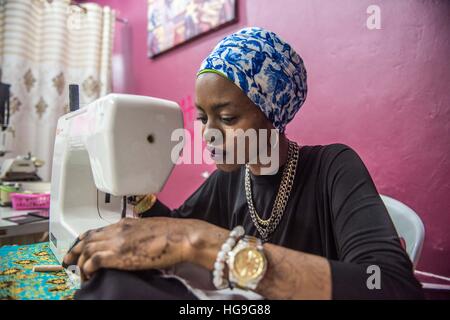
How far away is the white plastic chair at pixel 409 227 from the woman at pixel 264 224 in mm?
188

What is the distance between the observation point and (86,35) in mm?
2129

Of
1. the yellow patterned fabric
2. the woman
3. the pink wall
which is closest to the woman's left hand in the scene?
the woman

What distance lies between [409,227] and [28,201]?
135cm

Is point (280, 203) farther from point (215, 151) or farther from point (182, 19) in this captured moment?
point (182, 19)

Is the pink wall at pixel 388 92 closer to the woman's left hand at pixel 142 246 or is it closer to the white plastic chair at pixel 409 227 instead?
the white plastic chair at pixel 409 227

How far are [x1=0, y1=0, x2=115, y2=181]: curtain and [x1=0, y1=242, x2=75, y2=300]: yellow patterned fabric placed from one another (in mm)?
1381

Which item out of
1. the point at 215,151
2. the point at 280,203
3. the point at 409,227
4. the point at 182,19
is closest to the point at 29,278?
the point at 215,151

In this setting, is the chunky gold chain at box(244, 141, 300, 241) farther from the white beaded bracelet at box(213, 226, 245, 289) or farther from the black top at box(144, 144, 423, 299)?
the white beaded bracelet at box(213, 226, 245, 289)

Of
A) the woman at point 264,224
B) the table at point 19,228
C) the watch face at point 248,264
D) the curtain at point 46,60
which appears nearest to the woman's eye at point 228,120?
the woman at point 264,224

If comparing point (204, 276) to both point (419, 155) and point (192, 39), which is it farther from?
point (192, 39)
